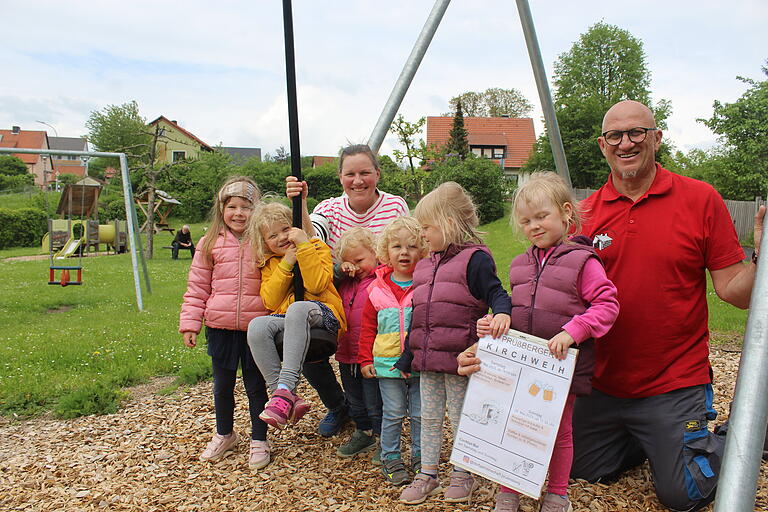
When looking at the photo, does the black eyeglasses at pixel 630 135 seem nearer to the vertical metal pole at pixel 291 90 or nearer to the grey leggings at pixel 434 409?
the grey leggings at pixel 434 409

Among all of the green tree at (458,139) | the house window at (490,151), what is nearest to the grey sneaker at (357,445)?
the green tree at (458,139)

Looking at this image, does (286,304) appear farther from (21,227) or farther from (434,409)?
(21,227)

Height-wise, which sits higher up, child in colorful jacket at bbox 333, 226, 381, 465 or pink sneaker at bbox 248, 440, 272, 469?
child in colorful jacket at bbox 333, 226, 381, 465

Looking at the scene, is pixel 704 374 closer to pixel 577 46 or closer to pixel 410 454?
pixel 410 454

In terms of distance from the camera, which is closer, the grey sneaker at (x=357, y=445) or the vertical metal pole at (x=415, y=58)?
the grey sneaker at (x=357, y=445)

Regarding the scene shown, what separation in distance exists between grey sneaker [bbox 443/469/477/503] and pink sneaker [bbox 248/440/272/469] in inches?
45.7

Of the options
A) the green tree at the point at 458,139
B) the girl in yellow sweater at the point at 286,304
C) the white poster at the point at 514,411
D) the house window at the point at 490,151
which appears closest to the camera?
the white poster at the point at 514,411

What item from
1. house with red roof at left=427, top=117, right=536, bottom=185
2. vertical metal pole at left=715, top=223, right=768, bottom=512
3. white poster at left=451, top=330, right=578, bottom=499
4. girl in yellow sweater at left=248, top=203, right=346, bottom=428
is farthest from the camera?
house with red roof at left=427, top=117, right=536, bottom=185

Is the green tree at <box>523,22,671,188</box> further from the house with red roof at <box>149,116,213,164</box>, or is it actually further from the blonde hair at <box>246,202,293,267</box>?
the blonde hair at <box>246,202,293,267</box>

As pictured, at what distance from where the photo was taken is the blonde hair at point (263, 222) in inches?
140

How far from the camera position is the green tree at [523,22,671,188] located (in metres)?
35.4

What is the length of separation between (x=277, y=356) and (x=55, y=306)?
33.4ft

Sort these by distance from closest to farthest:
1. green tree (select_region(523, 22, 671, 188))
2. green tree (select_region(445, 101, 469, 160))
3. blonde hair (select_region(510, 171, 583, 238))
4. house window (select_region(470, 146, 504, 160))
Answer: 1. blonde hair (select_region(510, 171, 583, 238))
2. green tree (select_region(523, 22, 671, 188))
3. green tree (select_region(445, 101, 469, 160))
4. house window (select_region(470, 146, 504, 160))

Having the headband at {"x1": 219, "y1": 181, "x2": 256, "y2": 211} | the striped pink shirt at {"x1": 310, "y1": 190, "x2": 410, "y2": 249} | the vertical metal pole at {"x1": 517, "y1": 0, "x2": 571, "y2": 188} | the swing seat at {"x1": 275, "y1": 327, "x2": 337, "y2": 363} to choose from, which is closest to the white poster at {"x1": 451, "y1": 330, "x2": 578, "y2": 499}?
the swing seat at {"x1": 275, "y1": 327, "x2": 337, "y2": 363}
